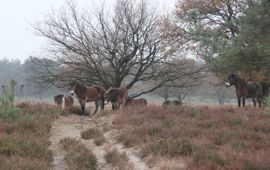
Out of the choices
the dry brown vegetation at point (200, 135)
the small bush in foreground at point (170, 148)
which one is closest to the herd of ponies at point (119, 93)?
the dry brown vegetation at point (200, 135)

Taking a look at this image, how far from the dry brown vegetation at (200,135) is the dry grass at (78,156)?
132cm

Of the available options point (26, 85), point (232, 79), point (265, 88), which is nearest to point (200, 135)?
point (232, 79)

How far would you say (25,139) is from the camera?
12781 millimetres

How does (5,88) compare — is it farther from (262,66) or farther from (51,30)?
(51,30)

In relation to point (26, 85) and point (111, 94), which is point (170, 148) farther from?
point (26, 85)

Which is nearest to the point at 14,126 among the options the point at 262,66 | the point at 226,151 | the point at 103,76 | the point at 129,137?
the point at 129,137

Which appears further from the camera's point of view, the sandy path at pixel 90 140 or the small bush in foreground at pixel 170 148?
the small bush in foreground at pixel 170 148

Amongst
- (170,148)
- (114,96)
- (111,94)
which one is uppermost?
(111,94)

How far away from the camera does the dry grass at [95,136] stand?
13367 mm

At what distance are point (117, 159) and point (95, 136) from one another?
3.32 metres

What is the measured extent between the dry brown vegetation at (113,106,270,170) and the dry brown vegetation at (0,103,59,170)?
2424mm

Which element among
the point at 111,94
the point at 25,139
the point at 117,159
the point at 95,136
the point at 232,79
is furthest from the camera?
the point at 111,94

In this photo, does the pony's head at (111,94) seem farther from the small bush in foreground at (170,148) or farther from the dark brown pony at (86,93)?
the small bush in foreground at (170,148)

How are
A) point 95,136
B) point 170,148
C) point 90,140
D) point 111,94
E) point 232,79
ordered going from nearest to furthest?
point 170,148, point 90,140, point 95,136, point 232,79, point 111,94
